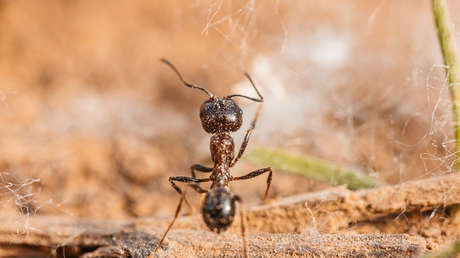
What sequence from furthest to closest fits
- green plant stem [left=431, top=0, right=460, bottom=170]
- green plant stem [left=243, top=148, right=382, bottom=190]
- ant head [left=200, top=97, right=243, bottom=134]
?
ant head [left=200, top=97, right=243, bottom=134]
green plant stem [left=243, top=148, right=382, bottom=190]
green plant stem [left=431, top=0, right=460, bottom=170]

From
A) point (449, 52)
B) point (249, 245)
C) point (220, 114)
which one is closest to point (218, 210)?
point (249, 245)

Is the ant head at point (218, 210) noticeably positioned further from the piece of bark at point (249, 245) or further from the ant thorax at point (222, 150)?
the ant thorax at point (222, 150)

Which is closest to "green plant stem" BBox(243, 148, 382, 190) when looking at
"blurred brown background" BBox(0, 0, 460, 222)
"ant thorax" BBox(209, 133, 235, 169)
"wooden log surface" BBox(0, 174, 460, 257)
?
"ant thorax" BBox(209, 133, 235, 169)

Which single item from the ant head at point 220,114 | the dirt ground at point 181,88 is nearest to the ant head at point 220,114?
the ant head at point 220,114

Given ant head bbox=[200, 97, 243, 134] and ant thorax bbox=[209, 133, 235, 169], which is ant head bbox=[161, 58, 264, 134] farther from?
ant thorax bbox=[209, 133, 235, 169]

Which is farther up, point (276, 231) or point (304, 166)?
point (304, 166)

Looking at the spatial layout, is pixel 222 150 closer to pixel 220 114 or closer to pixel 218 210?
pixel 220 114
